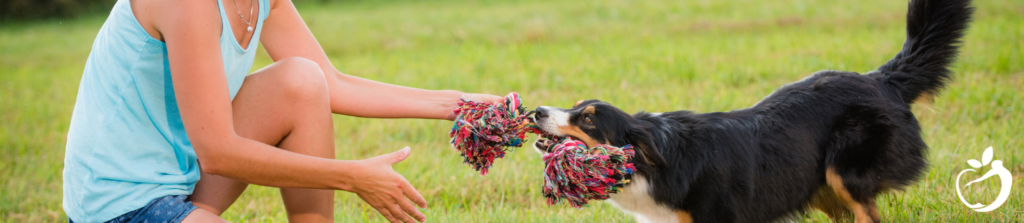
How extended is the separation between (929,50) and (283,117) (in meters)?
2.65

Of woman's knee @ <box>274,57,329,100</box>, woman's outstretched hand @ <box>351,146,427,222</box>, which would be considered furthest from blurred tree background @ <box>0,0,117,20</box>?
woman's outstretched hand @ <box>351,146,427,222</box>

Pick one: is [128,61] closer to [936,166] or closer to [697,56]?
[936,166]

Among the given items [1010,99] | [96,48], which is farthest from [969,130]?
[96,48]

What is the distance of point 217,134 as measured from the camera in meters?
1.68

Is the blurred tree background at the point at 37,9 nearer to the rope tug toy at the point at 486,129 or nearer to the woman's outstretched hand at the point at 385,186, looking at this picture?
the rope tug toy at the point at 486,129

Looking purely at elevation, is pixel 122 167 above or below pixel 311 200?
above

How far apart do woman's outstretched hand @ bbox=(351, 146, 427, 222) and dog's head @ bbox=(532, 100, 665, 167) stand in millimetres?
616

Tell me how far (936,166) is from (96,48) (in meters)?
3.66

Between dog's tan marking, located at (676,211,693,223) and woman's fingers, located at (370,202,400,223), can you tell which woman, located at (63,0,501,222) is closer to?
woman's fingers, located at (370,202,400,223)

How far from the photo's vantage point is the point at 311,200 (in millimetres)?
2123

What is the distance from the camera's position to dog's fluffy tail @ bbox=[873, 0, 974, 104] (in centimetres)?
287

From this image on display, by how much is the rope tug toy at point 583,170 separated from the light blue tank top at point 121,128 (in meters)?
1.02

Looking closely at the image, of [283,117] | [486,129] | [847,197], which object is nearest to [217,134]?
[283,117]

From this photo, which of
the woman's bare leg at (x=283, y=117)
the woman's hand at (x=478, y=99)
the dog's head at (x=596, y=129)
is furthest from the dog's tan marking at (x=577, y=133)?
the woman's bare leg at (x=283, y=117)
